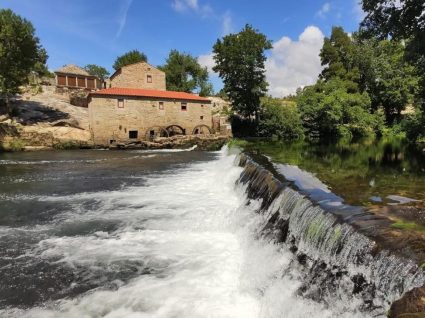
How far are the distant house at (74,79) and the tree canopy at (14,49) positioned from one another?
32.1ft

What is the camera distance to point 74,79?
45938mm

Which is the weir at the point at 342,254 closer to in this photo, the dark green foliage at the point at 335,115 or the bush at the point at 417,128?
the bush at the point at 417,128

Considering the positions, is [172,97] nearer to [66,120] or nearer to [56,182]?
[66,120]

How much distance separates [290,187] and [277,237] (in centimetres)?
192

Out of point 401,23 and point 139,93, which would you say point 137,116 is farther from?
point 401,23

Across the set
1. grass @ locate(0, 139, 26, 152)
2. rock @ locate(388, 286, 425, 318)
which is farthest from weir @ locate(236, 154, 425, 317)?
grass @ locate(0, 139, 26, 152)

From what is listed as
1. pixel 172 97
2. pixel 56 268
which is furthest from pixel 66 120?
pixel 56 268

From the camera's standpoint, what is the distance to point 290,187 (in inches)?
383

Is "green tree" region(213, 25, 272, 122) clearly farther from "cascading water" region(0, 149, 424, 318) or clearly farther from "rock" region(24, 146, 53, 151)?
"cascading water" region(0, 149, 424, 318)

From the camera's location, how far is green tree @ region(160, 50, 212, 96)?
5966 centimetres

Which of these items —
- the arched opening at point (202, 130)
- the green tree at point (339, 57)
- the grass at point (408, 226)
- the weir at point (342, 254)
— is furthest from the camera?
the green tree at point (339, 57)

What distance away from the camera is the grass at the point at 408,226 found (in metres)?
6.05

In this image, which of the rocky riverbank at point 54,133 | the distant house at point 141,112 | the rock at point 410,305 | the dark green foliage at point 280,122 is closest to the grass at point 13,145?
the rocky riverbank at point 54,133

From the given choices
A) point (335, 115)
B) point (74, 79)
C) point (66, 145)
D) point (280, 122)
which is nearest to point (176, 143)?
point (66, 145)
